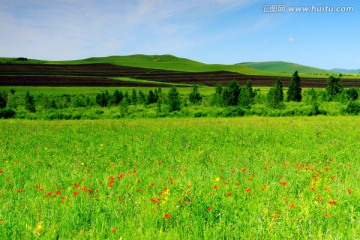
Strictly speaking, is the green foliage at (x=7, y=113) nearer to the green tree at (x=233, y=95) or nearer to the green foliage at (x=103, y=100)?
the green foliage at (x=103, y=100)

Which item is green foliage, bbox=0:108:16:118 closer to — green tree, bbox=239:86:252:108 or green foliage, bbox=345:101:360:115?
green tree, bbox=239:86:252:108

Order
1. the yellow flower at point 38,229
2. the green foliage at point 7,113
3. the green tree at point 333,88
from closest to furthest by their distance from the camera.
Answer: the yellow flower at point 38,229 < the green foliage at point 7,113 < the green tree at point 333,88

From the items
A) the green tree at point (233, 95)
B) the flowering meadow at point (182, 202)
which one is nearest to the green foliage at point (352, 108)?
the green tree at point (233, 95)

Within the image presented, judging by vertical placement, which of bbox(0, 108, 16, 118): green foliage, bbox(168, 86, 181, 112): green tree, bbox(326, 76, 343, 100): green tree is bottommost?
bbox(0, 108, 16, 118): green foliage

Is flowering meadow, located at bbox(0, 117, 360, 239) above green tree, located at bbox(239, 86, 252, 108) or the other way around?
above

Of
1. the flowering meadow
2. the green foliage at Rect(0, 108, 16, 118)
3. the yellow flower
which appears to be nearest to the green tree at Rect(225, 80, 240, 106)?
the green foliage at Rect(0, 108, 16, 118)

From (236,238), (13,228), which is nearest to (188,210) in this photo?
(236,238)

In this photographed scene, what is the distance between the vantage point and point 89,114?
34500mm

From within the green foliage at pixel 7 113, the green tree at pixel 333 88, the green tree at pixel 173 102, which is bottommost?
the green foliage at pixel 7 113

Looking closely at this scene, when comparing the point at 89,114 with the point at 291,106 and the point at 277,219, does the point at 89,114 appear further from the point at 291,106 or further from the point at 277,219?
the point at 277,219

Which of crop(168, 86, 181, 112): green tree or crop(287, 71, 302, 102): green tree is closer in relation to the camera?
crop(168, 86, 181, 112): green tree

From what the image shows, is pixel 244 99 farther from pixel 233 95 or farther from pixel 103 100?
pixel 103 100

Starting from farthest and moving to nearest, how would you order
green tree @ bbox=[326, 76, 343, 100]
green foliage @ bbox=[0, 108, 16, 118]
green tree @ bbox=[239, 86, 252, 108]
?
green tree @ bbox=[326, 76, 343, 100] < green tree @ bbox=[239, 86, 252, 108] < green foliage @ bbox=[0, 108, 16, 118]

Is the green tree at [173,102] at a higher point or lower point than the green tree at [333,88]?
lower
